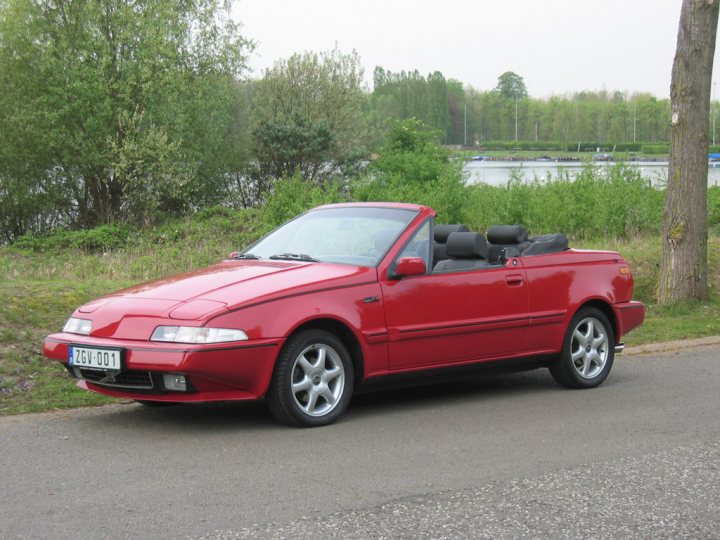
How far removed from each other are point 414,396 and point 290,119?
41.3 m

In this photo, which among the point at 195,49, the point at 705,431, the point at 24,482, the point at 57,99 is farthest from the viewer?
the point at 195,49

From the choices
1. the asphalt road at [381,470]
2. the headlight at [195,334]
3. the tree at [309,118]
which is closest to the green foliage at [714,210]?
the asphalt road at [381,470]

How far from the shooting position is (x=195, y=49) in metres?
40.3

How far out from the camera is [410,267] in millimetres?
7980

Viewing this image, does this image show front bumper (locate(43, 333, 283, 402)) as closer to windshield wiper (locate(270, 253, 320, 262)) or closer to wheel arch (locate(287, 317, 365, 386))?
wheel arch (locate(287, 317, 365, 386))

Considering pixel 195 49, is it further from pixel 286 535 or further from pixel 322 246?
pixel 286 535

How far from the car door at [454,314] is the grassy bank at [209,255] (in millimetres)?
2450

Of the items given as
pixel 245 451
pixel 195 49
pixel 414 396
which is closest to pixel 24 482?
pixel 245 451

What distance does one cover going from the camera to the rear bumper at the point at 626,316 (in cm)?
972

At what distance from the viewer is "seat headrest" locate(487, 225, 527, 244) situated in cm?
960

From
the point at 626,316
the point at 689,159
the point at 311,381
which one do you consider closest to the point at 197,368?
the point at 311,381

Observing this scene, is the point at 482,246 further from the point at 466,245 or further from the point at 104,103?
the point at 104,103

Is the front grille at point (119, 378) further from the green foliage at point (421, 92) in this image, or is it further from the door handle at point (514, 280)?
the green foliage at point (421, 92)

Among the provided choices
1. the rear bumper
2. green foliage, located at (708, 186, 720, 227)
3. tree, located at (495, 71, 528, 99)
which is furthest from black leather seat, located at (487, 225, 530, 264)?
tree, located at (495, 71, 528, 99)
